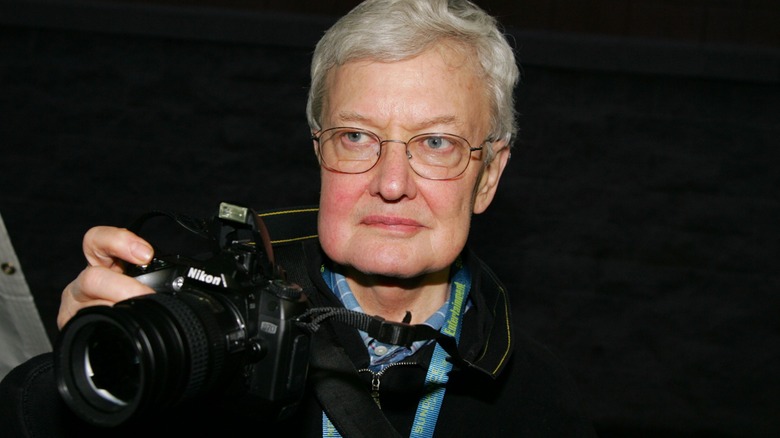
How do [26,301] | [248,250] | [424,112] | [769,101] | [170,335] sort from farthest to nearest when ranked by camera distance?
[769,101] < [26,301] < [424,112] < [248,250] < [170,335]

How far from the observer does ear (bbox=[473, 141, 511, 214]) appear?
160 centimetres

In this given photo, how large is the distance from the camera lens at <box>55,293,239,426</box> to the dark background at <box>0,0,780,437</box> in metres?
2.15

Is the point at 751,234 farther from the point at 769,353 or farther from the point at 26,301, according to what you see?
the point at 26,301

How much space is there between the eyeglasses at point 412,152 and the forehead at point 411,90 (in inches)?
1.1

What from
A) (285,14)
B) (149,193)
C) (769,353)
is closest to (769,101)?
(769,353)

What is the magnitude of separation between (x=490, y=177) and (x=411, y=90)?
0.32 metres

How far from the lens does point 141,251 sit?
125cm

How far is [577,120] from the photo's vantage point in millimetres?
3119

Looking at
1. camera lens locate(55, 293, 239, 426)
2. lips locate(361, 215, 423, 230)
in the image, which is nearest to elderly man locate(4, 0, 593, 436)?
lips locate(361, 215, 423, 230)

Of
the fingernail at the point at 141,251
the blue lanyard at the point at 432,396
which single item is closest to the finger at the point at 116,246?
the fingernail at the point at 141,251

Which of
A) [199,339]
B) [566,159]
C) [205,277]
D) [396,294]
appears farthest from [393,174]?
[566,159]

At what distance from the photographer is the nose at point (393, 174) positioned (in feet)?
4.58

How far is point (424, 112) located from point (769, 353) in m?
2.47

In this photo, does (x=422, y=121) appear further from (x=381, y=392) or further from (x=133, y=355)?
(x=133, y=355)
